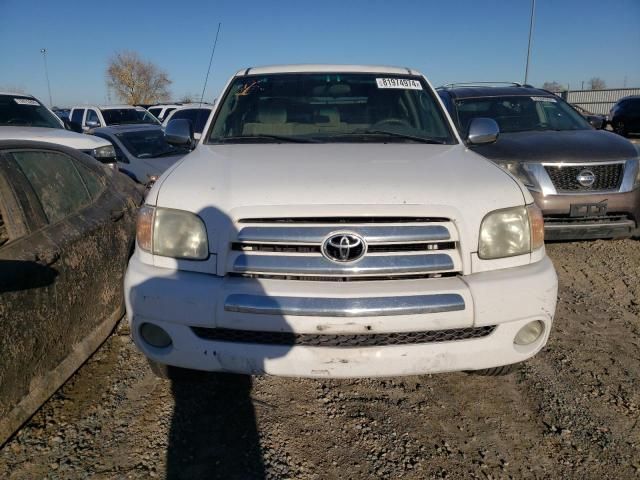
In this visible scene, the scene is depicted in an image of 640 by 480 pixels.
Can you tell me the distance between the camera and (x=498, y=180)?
256cm

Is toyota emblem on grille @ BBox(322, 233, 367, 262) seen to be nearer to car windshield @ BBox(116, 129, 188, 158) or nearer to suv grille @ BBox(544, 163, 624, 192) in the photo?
suv grille @ BBox(544, 163, 624, 192)

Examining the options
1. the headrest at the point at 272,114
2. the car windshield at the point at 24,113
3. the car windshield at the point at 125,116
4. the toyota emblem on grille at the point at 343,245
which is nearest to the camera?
the toyota emblem on grille at the point at 343,245

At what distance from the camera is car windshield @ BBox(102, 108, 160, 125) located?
14.5 metres

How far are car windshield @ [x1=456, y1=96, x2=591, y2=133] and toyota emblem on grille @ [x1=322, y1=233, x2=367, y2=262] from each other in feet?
15.4

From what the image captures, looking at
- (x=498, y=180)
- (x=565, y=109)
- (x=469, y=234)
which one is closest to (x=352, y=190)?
(x=469, y=234)

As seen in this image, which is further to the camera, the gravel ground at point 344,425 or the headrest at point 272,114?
the headrest at point 272,114

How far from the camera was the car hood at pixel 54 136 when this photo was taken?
6137 millimetres

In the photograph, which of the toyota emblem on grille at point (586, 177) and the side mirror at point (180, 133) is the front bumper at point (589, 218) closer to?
the toyota emblem on grille at point (586, 177)

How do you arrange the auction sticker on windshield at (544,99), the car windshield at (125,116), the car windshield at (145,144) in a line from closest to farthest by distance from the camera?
the auction sticker on windshield at (544,99)
the car windshield at (145,144)
the car windshield at (125,116)

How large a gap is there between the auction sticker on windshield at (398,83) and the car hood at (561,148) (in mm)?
1875

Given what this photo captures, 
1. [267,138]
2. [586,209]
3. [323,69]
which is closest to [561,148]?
[586,209]

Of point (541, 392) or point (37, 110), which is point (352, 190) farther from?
point (37, 110)

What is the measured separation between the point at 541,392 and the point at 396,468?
1.11 meters

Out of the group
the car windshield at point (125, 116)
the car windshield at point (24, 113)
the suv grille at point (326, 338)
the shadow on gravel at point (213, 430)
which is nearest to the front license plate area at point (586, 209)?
the suv grille at point (326, 338)
